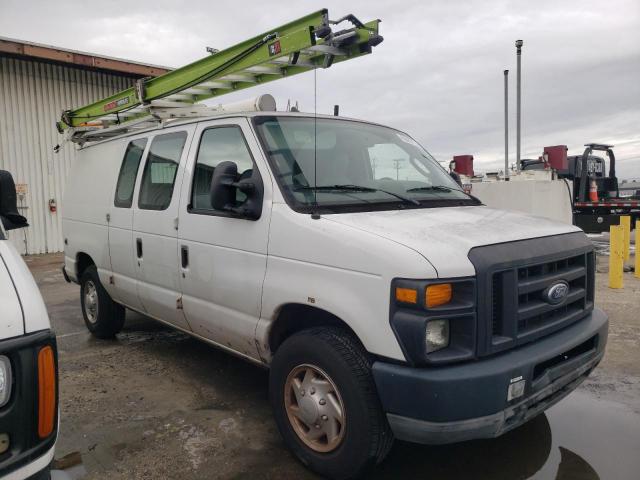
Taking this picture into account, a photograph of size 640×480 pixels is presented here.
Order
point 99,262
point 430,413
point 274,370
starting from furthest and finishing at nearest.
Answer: point 99,262 < point 274,370 < point 430,413

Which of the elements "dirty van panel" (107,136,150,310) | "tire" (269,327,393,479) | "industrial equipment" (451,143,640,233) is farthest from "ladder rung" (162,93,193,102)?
"industrial equipment" (451,143,640,233)

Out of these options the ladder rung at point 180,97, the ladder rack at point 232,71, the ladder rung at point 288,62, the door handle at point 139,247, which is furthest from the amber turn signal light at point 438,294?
the ladder rung at point 180,97

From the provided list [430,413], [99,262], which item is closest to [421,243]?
[430,413]

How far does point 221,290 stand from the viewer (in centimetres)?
347

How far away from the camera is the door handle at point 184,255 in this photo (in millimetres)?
3789

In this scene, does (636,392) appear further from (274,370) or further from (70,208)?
(70,208)

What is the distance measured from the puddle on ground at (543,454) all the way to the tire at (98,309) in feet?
11.1

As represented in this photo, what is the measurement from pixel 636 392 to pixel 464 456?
179cm

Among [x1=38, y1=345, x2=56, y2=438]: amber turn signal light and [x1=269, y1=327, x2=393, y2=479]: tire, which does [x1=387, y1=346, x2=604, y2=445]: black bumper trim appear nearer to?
[x1=269, y1=327, x2=393, y2=479]: tire

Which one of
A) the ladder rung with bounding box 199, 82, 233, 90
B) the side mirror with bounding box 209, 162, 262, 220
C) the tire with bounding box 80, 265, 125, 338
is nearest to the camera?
the side mirror with bounding box 209, 162, 262, 220

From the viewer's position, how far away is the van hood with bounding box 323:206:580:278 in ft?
8.01

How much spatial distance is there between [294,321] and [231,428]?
0.93 m

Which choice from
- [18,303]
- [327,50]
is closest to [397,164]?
[327,50]

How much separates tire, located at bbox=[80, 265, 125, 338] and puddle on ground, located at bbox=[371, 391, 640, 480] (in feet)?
11.1
